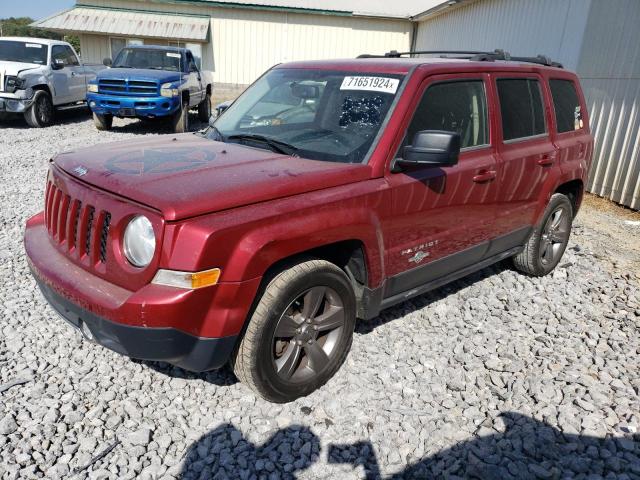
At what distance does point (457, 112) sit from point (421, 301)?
1.61 metres

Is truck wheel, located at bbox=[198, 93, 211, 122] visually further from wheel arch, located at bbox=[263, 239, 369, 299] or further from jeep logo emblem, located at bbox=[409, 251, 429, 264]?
wheel arch, located at bbox=[263, 239, 369, 299]

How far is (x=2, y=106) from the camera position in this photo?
1191 cm

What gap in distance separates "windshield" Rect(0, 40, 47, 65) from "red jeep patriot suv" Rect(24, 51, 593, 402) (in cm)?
1096

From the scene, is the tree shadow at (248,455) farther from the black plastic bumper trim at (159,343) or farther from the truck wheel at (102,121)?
the truck wheel at (102,121)

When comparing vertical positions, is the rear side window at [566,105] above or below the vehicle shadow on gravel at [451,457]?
above

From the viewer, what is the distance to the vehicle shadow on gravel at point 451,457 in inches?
104

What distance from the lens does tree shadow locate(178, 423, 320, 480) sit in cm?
259

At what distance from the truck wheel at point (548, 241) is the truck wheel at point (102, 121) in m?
10.6

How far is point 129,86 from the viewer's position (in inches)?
454

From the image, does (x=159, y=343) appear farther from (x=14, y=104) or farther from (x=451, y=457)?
(x=14, y=104)

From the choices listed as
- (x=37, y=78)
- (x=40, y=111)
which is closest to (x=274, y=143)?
(x=37, y=78)

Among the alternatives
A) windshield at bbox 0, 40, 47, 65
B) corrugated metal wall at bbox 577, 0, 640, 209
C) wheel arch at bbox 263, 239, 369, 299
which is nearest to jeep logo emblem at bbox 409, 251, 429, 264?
wheel arch at bbox 263, 239, 369, 299

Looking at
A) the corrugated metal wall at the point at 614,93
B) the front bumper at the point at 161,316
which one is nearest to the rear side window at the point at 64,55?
the corrugated metal wall at the point at 614,93

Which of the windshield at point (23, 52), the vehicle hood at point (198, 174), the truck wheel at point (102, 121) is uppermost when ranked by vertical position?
the windshield at point (23, 52)
